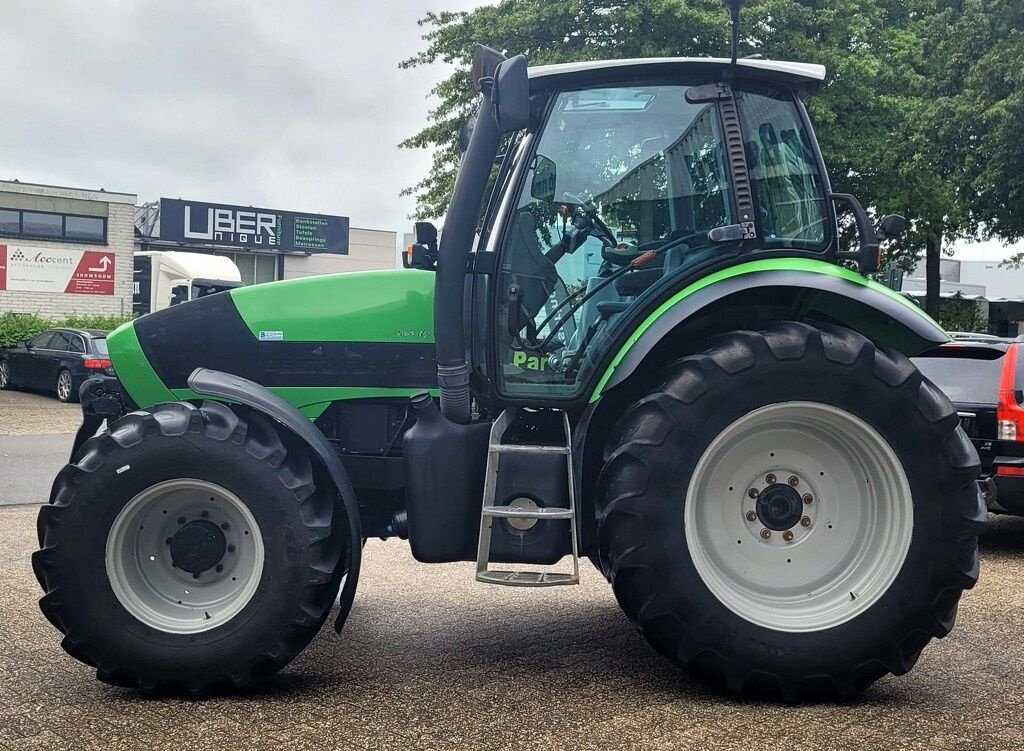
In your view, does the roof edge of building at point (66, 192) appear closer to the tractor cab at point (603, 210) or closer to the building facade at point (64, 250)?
the building facade at point (64, 250)

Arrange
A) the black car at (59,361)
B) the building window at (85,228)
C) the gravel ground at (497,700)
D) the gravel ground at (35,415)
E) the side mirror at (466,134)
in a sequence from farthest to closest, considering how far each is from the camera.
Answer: the building window at (85,228) < the black car at (59,361) < the gravel ground at (35,415) < the side mirror at (466,134) < the gravel ground at (497,700)

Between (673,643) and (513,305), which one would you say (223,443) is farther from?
(673,643)

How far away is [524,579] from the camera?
4164 mm

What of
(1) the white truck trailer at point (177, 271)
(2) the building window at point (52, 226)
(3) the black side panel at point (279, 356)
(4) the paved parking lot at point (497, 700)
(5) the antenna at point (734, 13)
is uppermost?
(2) the building window at point (52, 226)

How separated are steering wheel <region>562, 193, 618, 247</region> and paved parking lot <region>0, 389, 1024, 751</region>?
1.81 meters

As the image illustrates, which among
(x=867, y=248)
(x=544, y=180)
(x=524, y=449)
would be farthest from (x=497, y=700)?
(x=867, y=248)

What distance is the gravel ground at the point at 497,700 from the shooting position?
3.66 meters

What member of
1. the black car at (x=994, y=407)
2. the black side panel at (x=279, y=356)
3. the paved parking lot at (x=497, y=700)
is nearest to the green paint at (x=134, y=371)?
the black side panel at (x=279, y=356)

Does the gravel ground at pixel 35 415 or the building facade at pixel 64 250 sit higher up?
the building facade at pixel 64 250

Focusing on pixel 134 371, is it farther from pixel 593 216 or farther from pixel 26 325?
pixel 26 325

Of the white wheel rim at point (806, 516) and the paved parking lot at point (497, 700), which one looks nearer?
the paved parking lot at point (497, 700)

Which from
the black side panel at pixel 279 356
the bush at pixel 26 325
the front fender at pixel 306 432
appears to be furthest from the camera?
the bush at pixel 26 325

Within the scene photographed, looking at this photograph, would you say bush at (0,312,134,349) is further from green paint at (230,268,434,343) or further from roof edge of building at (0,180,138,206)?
green paint at (230,268,434,343)

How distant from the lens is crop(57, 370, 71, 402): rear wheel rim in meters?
20.1
